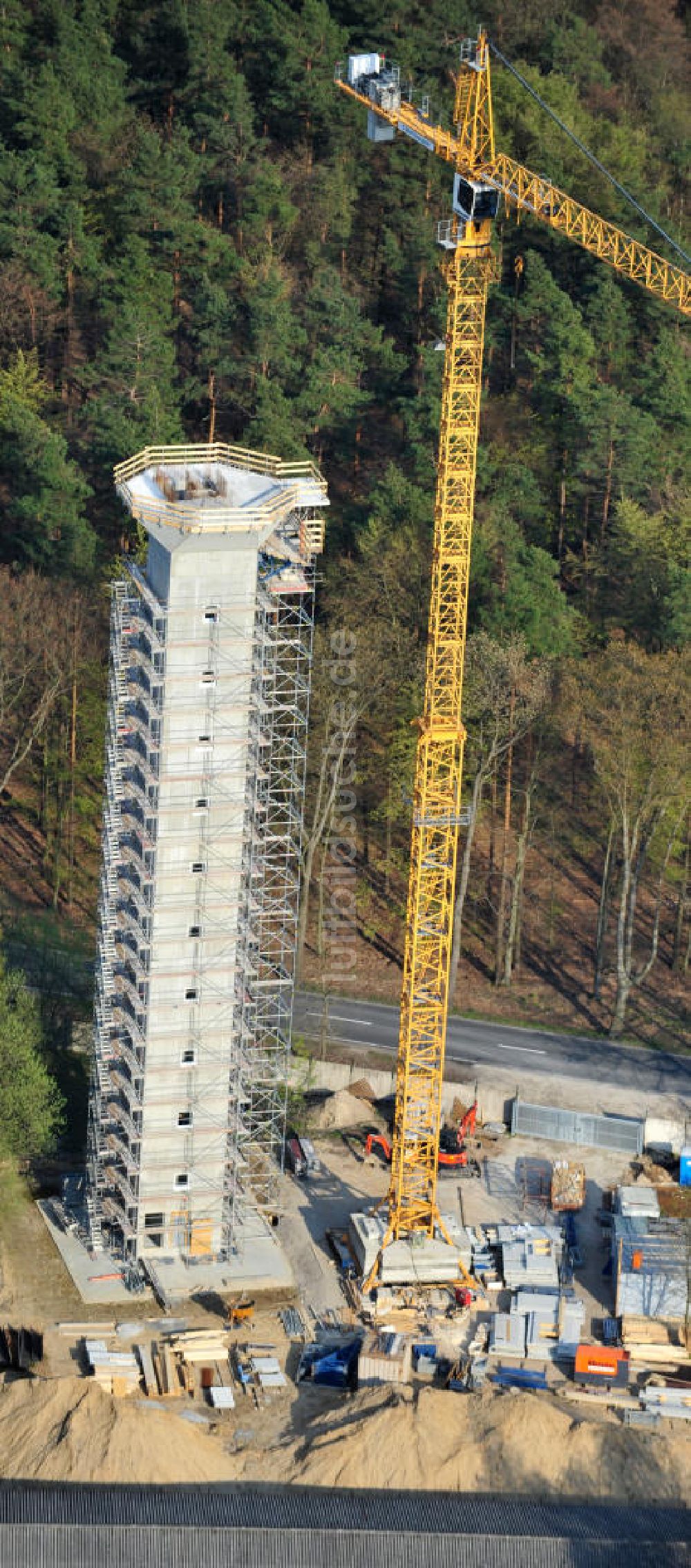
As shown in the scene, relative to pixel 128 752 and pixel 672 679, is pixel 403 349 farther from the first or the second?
pixel 128 752

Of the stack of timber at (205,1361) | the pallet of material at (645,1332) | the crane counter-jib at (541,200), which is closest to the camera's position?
the stack of timber at (205,1361)

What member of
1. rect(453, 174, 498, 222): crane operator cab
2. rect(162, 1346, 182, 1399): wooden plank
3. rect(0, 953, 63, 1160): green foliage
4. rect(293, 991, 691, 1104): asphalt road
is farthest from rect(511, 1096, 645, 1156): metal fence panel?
rect(453, 174, 498, 222): crane operator cab

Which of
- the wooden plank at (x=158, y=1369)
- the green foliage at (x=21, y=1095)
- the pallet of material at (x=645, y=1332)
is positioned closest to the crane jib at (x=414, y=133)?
the green foliage at (x=21, y=1095)

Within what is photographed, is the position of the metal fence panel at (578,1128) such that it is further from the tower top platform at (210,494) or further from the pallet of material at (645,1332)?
the tower top platform at (210,494)

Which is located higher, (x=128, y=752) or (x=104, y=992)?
(x=128, y=752)

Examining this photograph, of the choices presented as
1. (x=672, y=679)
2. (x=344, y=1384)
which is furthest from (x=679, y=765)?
(x=344, y=1384)

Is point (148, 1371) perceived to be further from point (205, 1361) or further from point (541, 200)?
point (541, 200)

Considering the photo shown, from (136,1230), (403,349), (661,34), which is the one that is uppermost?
(661,34)

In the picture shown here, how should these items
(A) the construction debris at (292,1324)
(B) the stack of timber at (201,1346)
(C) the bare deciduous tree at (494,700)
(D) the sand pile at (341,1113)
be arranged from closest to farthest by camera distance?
(B) the stack of timber at (201,1346), (A) the construction debris at (292,1324), (D) the sand pile at (341,1113), (C) the bare deciduous tree at (494,700)
